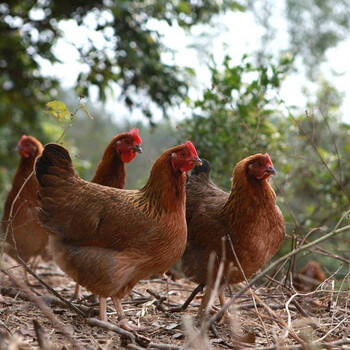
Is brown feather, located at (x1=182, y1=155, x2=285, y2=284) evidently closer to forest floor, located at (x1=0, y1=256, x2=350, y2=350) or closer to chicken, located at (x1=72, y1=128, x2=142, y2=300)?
forest floor, located at (x1=0, y1=256, x2=350, y2=350)

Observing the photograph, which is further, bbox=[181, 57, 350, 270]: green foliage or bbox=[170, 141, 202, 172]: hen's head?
bbox=[181, 57, 350, 270]: green foliage

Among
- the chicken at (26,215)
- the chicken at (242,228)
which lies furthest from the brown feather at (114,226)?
the chicken at (26,215)

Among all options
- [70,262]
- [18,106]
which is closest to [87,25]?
[18,106]

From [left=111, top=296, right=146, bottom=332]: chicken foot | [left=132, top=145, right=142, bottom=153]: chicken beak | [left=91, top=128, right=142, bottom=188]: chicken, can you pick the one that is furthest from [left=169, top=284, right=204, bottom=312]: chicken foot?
[left=132, top=145, right=142, bottom=153]: chicken beak

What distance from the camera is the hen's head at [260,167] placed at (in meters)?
3.39

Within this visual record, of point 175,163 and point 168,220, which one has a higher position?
point 175,163

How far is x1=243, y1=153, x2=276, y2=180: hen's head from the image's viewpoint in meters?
3.39

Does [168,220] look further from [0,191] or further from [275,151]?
[0,191]

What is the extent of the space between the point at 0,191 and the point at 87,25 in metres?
3.95

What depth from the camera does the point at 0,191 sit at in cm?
855

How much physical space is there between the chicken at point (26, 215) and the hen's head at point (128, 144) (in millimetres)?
1033

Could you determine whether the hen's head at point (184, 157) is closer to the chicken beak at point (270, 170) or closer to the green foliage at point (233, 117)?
the chicken beak at point (270, 170)

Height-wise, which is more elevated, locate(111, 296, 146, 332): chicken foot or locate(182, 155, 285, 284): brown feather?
locate(182, 155, 285, 284): brown feather

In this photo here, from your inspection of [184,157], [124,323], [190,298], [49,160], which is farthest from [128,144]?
[124,323]
